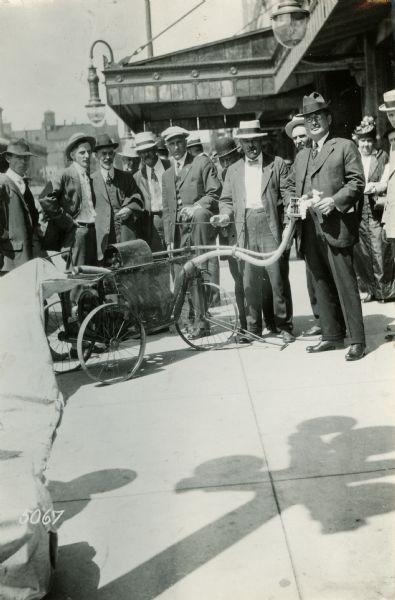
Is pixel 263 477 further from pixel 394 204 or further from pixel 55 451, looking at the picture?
pixel 394 204

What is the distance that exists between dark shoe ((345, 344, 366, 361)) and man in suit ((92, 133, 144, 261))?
3.05 meters

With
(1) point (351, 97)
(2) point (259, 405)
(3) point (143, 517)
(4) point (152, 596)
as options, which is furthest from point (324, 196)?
(1) point (351, 97)

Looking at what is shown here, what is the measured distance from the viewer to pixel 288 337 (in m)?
6.83

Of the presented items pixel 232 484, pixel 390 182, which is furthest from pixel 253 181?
pixel 232 484

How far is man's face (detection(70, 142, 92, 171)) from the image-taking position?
292 inches

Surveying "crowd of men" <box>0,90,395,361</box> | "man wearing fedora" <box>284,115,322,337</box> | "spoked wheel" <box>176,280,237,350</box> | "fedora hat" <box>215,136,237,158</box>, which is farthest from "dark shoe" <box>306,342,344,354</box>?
"fedora hat" <box>215,136,237,158</box>

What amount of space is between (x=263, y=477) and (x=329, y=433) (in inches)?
29.6

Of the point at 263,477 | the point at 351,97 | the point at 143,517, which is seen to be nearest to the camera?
the point at 143,517

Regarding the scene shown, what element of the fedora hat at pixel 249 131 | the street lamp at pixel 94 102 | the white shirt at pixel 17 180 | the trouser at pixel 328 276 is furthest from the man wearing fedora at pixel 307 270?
the street lamp at pixel 94 102

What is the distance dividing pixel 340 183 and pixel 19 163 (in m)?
3.27

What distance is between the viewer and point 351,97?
484 inches

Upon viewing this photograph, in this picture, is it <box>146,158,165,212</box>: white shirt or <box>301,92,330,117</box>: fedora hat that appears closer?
<box>301,92,330,117</box>: fedora hat

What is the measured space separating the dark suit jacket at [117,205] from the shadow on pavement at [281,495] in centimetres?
396

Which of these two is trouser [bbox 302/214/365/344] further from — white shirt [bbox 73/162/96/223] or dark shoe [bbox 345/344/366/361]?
white shirt [bbox 73/162/96/223]
